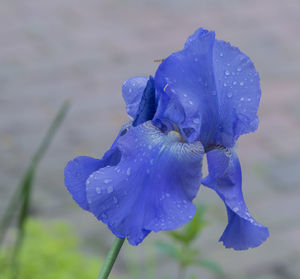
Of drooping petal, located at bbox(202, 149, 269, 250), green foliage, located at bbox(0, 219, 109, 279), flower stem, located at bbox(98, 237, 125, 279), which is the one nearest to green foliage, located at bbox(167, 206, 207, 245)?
green foliage, located at bbox(0, 219, 109, 279)

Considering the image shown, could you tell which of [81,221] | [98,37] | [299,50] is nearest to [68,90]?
[98,37]

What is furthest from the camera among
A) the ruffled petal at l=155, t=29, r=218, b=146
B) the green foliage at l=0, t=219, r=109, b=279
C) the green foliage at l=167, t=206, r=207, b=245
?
the green foliage at l=0, t=219, r=109, b=279

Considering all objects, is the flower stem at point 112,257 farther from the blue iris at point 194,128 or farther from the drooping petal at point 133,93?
the drooping petal at point 133,93

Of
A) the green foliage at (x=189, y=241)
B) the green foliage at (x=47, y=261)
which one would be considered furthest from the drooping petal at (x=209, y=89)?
the green foliage at (x=47, y=261)

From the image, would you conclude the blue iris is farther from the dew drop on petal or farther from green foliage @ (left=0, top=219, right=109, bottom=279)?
green foliage @ (left=0, top=219, right=109, bottom=279)

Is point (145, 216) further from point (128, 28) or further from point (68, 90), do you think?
point (128, 28)

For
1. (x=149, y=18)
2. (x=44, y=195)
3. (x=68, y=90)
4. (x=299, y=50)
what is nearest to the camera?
(x=44, y=195)

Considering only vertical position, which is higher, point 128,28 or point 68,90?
point 128,28
